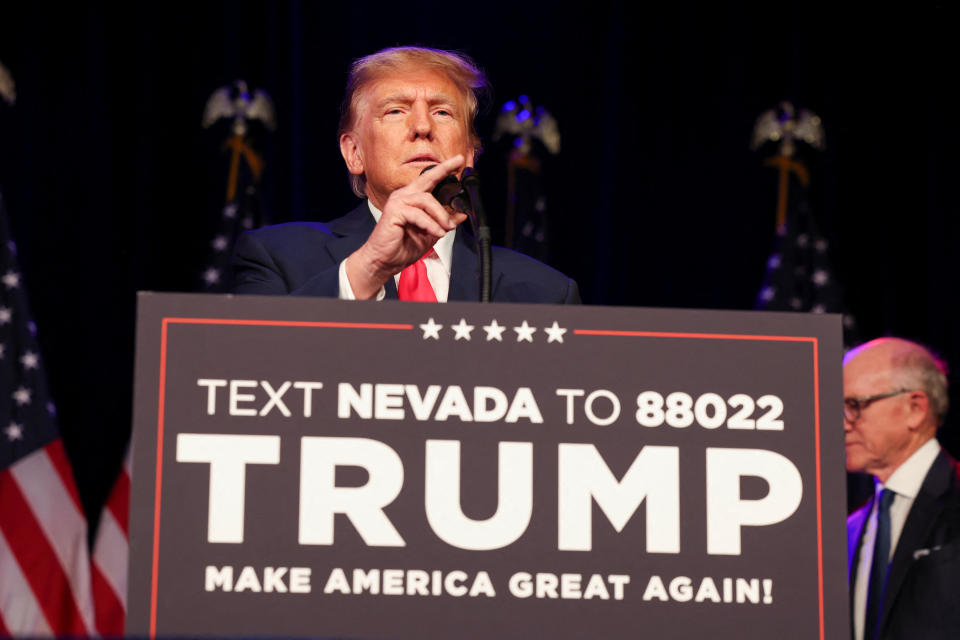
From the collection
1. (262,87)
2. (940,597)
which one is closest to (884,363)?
(940,597)

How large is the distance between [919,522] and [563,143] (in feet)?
7.11

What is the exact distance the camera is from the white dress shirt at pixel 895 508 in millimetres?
3729

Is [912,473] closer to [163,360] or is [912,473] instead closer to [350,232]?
[350,232]

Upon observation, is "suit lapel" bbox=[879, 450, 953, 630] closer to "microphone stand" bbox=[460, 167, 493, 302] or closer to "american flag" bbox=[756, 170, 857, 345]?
"american flag" bbox=[756, 170, 857, 345]

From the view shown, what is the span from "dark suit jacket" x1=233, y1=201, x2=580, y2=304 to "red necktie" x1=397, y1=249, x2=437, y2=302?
2cm

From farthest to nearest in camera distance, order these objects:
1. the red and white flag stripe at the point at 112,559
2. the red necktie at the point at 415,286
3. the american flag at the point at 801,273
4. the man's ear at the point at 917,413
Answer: the american flag at the point at 801,273, the red and white flag stripe at the point at 112,559, the man's ear at the point at 917,413, the red necktie at the point at 415,286

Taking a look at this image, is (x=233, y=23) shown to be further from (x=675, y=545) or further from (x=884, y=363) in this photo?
(x=675, y=545)

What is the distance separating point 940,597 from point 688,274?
5.94ft

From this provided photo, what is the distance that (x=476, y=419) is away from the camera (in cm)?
127

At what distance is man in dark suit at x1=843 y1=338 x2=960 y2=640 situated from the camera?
362cm

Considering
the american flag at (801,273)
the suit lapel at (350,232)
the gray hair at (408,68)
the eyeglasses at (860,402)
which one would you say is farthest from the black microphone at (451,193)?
the american flag at (801,273)

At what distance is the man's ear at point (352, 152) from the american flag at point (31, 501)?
2446mm

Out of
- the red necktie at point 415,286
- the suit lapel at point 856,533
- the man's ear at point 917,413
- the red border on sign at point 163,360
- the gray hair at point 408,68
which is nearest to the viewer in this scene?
the red border on sign at point 163,360

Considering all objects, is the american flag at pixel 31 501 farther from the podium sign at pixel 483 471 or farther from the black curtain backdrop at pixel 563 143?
the podium sign at pixel 483 471
